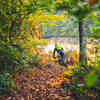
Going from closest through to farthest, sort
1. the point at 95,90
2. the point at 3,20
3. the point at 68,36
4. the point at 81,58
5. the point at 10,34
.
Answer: the point at 95,90, the point at 3,20, the point at 10,34, the point at 81,58, the point at 68,36

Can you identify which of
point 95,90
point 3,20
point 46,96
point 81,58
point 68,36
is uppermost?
point 68,36

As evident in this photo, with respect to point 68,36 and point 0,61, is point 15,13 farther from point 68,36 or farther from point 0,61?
point 68,36

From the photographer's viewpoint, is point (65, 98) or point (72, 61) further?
Answer: point (72, 61)

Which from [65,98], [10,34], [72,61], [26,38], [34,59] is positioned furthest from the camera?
Answer: [72,61]

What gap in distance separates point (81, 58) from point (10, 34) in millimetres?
3469

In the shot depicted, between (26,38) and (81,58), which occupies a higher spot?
(26,38)

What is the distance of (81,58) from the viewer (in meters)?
5.66

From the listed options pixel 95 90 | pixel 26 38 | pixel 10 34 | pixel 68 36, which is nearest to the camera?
pixel 95 90

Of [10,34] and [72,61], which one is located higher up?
[10,34]

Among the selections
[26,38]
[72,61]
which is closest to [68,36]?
[72,61]

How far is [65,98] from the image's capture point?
2967 mm

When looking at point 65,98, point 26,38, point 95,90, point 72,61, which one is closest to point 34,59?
point 26,38

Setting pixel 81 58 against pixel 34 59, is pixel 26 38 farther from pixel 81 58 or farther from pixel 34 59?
pixel 81 58

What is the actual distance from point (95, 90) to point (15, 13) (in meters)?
3.15
